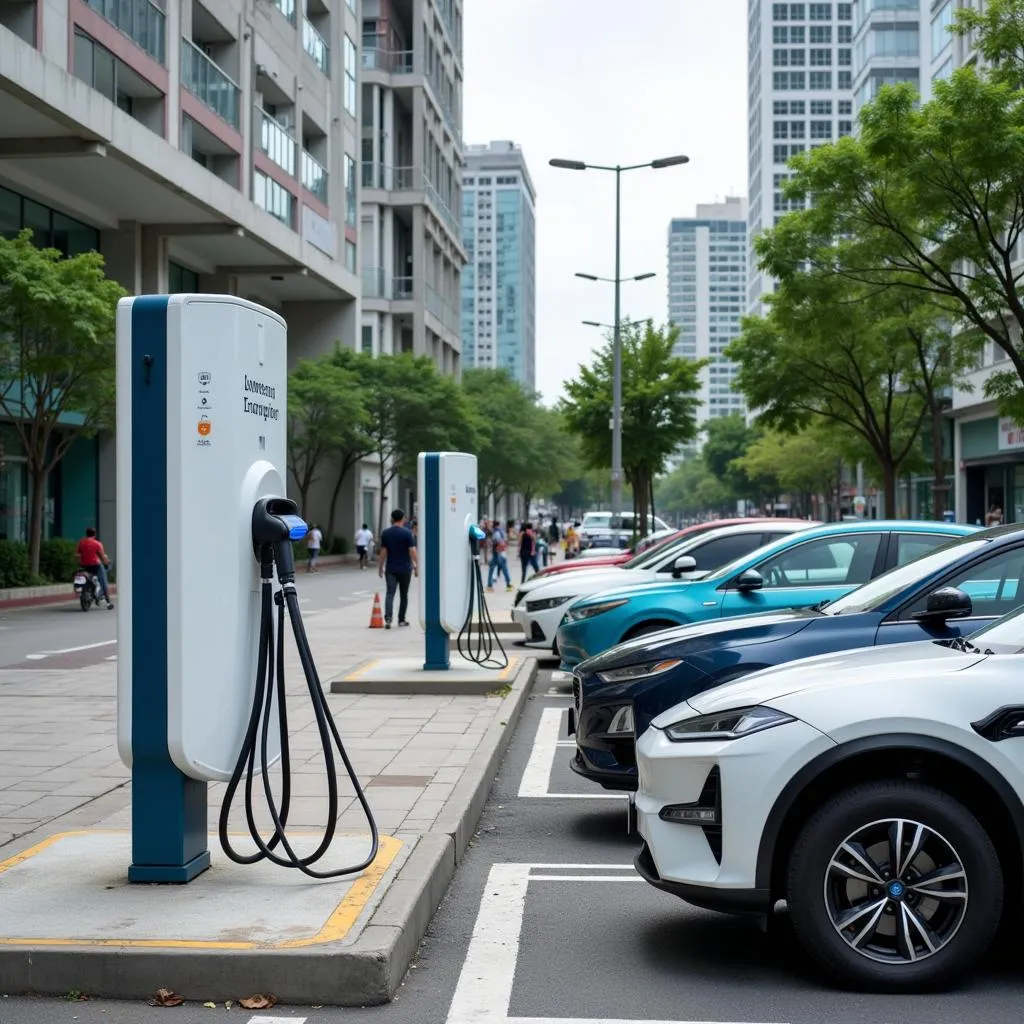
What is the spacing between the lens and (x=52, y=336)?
28500mm

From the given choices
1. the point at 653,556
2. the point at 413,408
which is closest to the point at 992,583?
the point at 653,556

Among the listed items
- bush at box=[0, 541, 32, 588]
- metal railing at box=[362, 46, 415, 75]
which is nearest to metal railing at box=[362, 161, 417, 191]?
metal railing at box=[362, 46, 415, 75]

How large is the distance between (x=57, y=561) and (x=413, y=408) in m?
23.7

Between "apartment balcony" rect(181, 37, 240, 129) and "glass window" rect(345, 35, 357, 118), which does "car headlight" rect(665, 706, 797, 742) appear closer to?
"apartment balcony" rect(181, 37, 240, 129)

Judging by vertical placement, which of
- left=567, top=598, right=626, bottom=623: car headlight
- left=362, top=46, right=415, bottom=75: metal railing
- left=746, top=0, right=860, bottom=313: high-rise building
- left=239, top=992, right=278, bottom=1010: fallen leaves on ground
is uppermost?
left=746, top=0, right=860, bottom=313: high-rise building

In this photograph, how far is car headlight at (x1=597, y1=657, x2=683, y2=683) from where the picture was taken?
24.0 feet

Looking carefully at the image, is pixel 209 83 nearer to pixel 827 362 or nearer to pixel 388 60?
pixel 827 362

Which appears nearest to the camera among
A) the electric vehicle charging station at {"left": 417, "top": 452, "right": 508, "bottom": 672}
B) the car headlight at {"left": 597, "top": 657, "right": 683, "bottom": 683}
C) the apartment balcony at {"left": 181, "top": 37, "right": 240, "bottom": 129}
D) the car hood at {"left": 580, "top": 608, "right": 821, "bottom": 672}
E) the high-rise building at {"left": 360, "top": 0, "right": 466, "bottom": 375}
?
the car hood at {"left": 580, "top": 608, "right": 821, "bottom": 672}

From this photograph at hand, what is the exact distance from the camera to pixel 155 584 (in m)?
5.63

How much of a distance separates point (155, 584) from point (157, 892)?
4.04 ft

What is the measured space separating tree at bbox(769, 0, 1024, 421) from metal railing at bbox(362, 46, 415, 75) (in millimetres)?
48768

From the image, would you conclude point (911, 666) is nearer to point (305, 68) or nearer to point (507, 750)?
point (507, 750)

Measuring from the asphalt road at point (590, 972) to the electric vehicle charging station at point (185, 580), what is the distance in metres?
0.79

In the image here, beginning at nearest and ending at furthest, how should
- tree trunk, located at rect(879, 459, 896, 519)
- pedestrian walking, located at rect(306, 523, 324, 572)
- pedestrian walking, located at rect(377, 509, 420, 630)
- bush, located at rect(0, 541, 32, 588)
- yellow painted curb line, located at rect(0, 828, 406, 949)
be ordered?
yellow painted curb line, located at rect(0, 828, 406, 949) → pedestrian walking, located at rect(377, 509, 420, 630) → bush, located at rect(0, 541, 32, 588) → tree trunk, located at rect(879, 459, 896, 519) → pedestrian walking, located at rect(306, 523, 324, 572)
